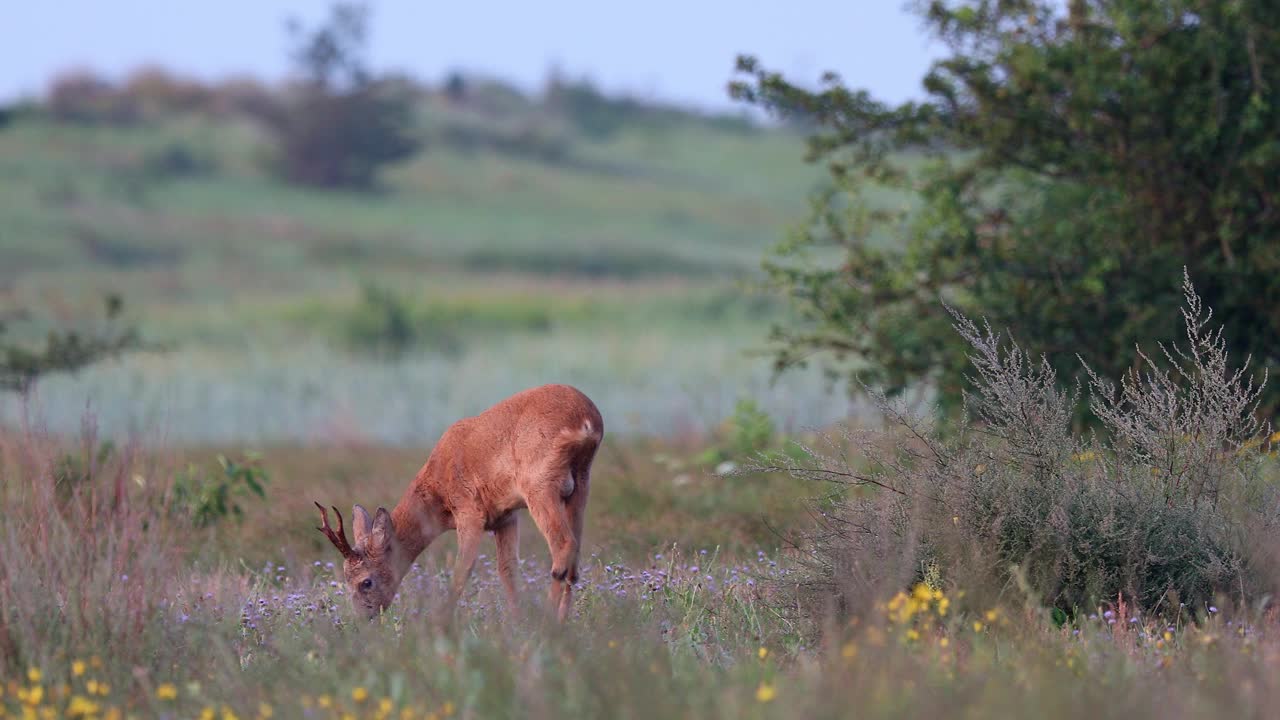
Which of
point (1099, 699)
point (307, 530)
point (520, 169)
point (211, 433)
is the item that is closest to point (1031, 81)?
point (307, 530)

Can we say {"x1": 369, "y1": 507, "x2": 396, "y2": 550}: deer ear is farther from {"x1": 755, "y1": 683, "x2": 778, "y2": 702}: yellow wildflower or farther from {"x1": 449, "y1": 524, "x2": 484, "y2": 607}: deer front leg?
{"x1": 755, "y1": 683, "x2": 778, "y2": 702}: yellow wildflower

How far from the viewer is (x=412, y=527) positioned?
8.11 m

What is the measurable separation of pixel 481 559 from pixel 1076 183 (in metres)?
6.62

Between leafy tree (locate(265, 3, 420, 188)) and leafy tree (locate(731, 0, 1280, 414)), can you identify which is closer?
leafy tree (locate(731, 0, 1280, 414))

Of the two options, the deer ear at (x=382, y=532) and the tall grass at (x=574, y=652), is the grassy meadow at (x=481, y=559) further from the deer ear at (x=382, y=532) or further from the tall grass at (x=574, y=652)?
the deer ear at (x=382, y=532)

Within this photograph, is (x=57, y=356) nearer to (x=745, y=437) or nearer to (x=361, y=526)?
(x=745, y=437)

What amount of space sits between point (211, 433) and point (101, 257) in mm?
28802

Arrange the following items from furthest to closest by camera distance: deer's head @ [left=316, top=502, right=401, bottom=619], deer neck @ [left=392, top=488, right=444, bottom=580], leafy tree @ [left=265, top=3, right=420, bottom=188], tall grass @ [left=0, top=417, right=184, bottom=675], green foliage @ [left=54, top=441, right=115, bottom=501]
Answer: leafy tree @ [left=265, top=3, right=420, bottom=188], green foliage @ [left=54, top=441, right=115, bottom=501], deer neck @ [left=392, top=488, right=444, bottom=580], deer's head @ [left=316, top=502, right=401, bottom=619], tall grass @ [left=0, top=417, right=184, bottom=675]

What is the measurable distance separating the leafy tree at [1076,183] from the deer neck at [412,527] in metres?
5.26

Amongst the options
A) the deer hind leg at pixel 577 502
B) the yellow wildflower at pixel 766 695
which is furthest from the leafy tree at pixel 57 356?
the yellow wildflower at pixel 766 695

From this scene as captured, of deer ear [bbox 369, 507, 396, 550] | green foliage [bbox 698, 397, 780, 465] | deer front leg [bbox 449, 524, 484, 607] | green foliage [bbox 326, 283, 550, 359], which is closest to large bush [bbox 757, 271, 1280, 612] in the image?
deer front leg [bbox 449, 524, 484, 607]

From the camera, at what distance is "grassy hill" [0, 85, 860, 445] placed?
23.4 meters

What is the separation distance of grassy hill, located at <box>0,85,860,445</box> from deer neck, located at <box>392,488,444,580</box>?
5.87 ft

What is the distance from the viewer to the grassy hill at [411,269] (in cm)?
2342
